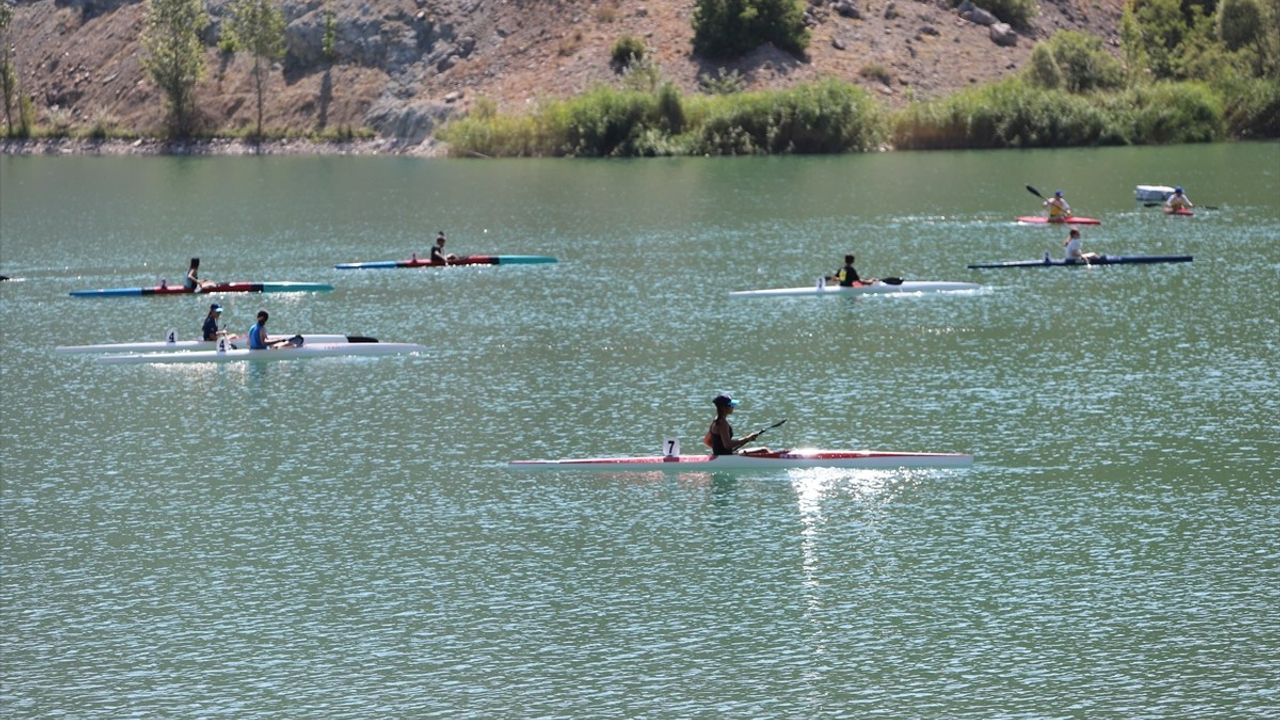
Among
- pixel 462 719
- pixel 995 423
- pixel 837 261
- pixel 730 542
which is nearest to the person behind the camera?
pixel 462 719

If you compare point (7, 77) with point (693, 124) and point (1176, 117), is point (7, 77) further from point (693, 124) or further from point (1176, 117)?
point (1176, 117)

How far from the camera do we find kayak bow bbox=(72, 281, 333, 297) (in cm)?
5772

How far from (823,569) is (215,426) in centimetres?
1676

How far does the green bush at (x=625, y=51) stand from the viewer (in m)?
118

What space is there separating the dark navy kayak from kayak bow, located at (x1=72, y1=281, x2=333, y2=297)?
67.7 feet

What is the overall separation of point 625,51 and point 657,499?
3489 inches

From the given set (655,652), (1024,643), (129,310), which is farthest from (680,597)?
(129,310)

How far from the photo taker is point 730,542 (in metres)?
29.7

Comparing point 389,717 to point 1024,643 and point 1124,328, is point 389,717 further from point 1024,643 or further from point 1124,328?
point 1124,328

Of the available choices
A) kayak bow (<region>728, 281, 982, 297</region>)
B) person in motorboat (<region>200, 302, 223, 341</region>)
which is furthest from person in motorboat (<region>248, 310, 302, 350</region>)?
kayak bow (<region>728, 281, 982, 297</region>)

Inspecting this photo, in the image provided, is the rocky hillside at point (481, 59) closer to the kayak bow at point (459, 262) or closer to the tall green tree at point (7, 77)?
the tall green tree at point (7, 77)

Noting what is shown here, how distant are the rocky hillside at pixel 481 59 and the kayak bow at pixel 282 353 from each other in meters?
70.4

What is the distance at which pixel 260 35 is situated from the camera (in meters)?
129

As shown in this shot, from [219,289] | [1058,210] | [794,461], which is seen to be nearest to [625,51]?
[1058,210]
